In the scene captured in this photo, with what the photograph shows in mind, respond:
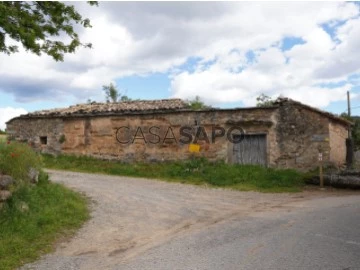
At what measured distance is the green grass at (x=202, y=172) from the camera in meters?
14.4

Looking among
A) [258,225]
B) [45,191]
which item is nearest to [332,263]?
[258,225]

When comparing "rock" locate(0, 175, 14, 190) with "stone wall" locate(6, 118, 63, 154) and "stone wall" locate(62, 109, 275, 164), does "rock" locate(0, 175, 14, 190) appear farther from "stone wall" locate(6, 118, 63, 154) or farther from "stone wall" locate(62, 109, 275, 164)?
"stone wall" locate(6, 118, 63, 154)

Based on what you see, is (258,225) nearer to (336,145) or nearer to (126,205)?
(126,205)

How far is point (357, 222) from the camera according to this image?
26.3ft

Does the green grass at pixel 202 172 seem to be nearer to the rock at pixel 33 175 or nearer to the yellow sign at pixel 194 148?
the yellow sign at pixel 194 148

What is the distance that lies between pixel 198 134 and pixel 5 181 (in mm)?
9787

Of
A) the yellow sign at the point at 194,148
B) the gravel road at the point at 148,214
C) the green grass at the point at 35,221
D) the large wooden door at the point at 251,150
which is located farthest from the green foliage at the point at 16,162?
the large wooden door at the point at 251,150

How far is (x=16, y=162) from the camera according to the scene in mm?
9391

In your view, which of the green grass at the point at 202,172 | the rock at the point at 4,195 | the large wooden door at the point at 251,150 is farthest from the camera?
the large wooden door at the point at 251,150

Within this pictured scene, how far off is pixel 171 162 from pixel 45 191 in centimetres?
797

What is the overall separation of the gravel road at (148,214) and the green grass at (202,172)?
104 cm

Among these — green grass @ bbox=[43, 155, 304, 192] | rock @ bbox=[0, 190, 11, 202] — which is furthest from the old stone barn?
rock @ bbox=[0, 190, 11, 202]

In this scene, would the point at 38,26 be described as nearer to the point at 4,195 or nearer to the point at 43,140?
the point at 4,195

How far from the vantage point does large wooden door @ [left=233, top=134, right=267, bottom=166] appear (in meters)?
16.2
